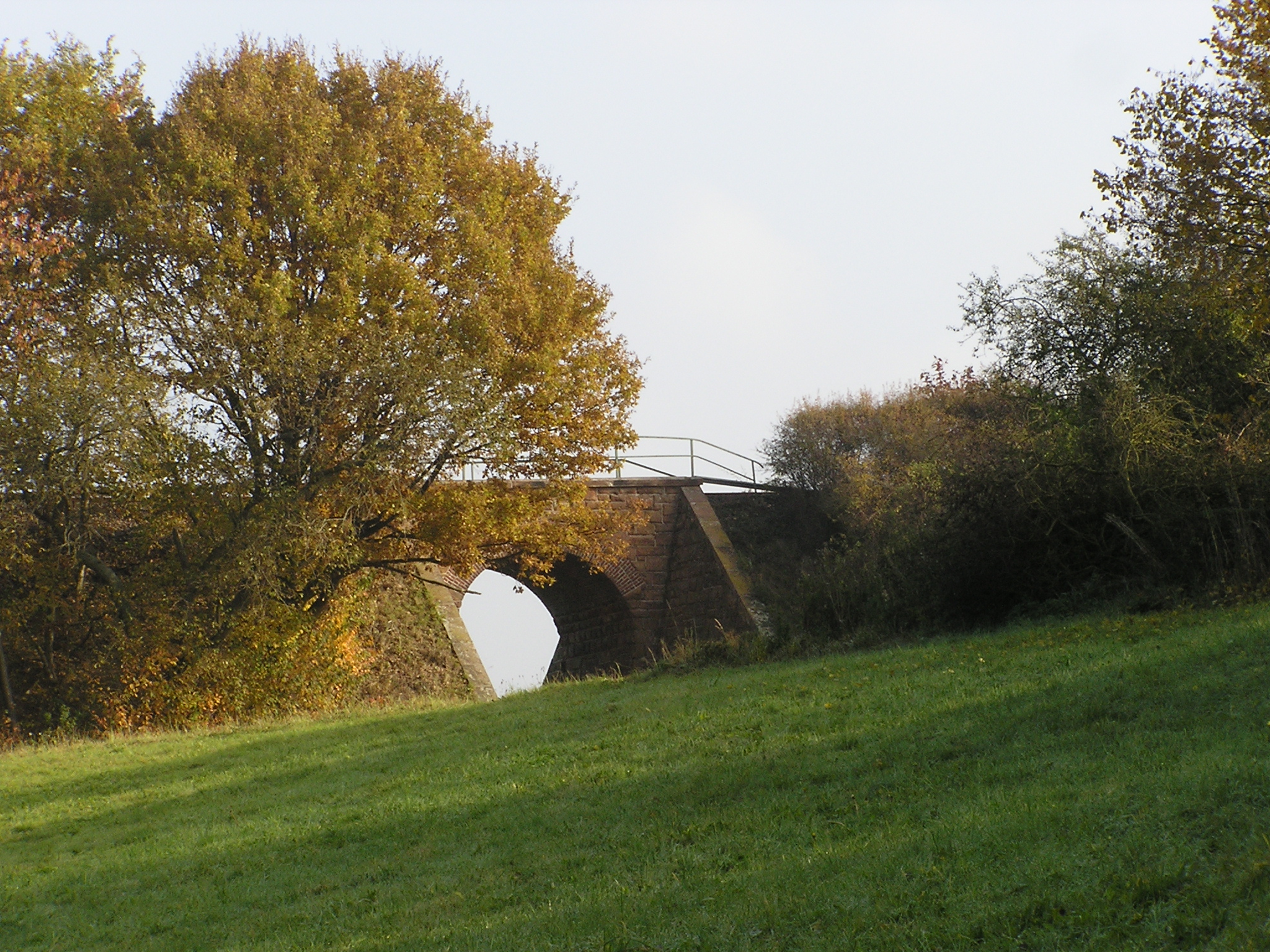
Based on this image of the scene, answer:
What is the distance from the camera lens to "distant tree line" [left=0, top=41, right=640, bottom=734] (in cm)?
1611

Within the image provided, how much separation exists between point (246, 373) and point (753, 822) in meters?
11.8

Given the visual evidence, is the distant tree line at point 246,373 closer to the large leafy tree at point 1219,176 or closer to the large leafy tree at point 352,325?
the large leafy tree at point 352,325

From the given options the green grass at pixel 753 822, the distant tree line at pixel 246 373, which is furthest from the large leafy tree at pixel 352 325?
the green grass at pixel 753 822

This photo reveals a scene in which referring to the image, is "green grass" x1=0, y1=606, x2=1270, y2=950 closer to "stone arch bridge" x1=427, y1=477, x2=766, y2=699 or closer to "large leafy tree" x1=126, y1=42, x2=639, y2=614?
"large leafy tree" x1=126, y1=42, x2=639, y2=614

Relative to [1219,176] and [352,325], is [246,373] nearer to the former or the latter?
[352,325]

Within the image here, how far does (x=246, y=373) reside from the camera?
16.2 meters

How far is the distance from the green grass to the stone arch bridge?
422 inches

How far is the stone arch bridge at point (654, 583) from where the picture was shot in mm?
23797

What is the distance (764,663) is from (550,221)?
30.2 feet

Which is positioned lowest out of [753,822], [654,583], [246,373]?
[753,822]

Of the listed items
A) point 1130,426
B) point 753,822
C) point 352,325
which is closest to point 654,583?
point 352,325

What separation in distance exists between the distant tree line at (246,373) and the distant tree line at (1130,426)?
6.17 m

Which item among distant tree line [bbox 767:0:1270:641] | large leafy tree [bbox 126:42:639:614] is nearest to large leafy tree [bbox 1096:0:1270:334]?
distant tree line [bbox 767:0:1270:641]

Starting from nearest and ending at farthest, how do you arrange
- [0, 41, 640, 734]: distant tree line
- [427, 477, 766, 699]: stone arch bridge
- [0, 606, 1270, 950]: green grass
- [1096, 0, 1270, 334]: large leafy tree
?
1. [0, 606, 1270, 950]: green grass
2. [1096, 0, 1270, 334]: large leafy tree
3. [0, 41, 640, 734]: distant tree line
4. [427, 477, 766, 699]: stone arch bridge
